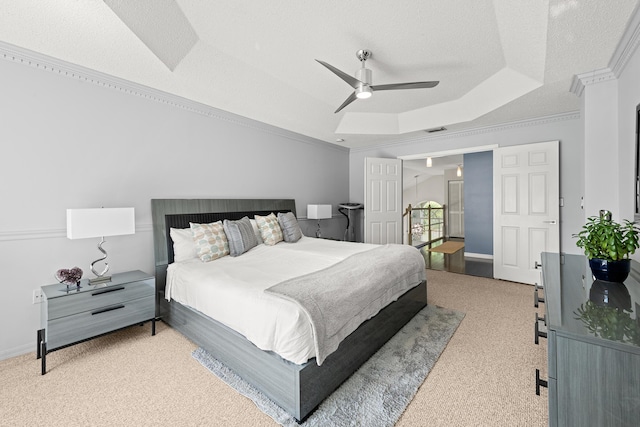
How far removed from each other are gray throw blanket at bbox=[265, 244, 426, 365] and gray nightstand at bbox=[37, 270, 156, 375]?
61.0 inches

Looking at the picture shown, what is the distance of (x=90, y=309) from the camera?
2320 mm

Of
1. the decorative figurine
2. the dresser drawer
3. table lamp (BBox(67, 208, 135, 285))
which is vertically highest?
table lamp (BBox(67, 208, 135, 285))

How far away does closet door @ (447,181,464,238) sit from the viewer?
8.97 metres

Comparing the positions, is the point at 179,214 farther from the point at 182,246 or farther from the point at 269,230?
the point at 269,230


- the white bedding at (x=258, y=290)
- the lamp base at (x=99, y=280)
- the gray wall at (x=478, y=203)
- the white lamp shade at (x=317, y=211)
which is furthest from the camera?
the gray wall at (x=478, y=203)

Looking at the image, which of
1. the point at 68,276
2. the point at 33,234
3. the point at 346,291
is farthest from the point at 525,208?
the point at 33,234

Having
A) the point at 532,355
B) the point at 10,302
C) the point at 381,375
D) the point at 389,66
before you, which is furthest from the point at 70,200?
the point at 532,355

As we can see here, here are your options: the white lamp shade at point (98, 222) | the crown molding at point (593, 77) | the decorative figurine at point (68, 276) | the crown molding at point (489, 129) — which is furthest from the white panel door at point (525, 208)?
the decorative figurine at point (68, 276)

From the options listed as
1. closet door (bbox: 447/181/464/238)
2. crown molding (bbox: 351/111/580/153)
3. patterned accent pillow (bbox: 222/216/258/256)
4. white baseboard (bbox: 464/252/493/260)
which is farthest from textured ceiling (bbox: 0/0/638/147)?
closet door (bbox: 447/181/464/238)

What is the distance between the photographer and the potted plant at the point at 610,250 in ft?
4.88

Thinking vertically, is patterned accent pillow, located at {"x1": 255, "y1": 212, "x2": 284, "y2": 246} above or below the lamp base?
above

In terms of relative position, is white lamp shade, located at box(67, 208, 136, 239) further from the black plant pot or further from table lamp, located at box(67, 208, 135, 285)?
the black plant pot

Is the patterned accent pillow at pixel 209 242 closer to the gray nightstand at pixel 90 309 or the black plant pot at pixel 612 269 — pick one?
the gray nightstand at pixel 90 309

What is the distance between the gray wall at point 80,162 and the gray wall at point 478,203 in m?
5.60
